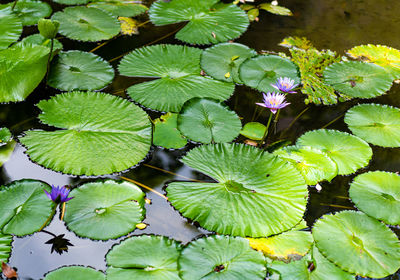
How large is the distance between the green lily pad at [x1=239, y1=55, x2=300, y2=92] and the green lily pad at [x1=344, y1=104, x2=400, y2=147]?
0.37 m

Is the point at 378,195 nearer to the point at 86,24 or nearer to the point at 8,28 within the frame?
the point at 86,24

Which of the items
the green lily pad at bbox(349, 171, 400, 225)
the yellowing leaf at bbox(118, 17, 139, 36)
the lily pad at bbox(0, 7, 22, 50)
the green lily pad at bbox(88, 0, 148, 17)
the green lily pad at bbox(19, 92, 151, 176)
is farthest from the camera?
the green lily pad at bbox(88, 0, 148, 17)

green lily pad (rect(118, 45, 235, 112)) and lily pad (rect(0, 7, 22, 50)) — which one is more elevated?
lily pad (rect(0, 7, 22, 50))

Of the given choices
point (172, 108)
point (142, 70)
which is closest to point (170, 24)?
point (142, 70)

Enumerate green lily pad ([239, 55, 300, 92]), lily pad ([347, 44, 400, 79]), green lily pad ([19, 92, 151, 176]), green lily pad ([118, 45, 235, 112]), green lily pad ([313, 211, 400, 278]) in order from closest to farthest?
green lily pad ([313, 211, 400, 278]), green lily pad ([19, 92, 151, 176]), green lily pad ([118, 45, 235, 112]), green lily pad ([239, 55, 300, 92]), lily pad ([347, 44, 400, 79])

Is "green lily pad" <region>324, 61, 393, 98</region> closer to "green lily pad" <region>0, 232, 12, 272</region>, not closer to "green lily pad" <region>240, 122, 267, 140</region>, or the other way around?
"green lily pad" <region>240, 122, 267, 140</region>

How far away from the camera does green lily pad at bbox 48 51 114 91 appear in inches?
87.2

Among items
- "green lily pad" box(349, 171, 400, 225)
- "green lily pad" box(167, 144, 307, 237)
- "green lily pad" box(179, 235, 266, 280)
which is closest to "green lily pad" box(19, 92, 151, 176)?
"green lily pad" box(167, 144, 307, 237)

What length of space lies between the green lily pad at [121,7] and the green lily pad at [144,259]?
6.10ft

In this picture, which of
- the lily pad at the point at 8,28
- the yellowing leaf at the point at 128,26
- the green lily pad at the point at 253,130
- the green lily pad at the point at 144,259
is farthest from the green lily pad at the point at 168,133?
the lily pad at the point at 8,28

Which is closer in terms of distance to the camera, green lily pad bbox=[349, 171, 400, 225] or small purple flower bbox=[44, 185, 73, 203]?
small purple flower bbox=[44, 185, 73, 203]

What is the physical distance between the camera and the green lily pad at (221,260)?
1403 millimetres

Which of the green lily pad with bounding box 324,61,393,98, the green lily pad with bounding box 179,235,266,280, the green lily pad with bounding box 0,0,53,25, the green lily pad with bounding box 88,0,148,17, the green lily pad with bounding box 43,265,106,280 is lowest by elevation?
the green lily pad with bounding box 43,265,106,280

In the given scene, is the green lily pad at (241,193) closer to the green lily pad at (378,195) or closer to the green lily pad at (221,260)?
the green lily pad at (221,260)
